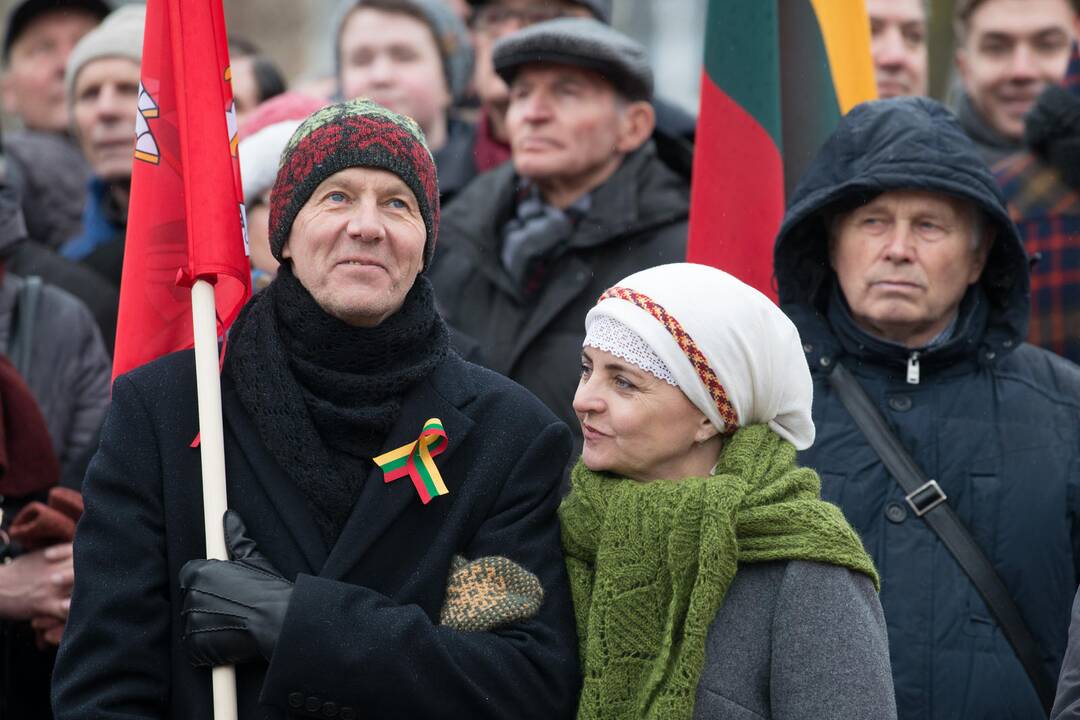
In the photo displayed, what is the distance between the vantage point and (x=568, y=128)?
596 centimetres

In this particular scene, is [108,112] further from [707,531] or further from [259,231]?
[707,531]

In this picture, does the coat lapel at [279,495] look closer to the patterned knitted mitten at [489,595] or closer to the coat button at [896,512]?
the patterned knitted mitten at [489,595]

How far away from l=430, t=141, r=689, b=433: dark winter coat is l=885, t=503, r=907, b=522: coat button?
1.29 metres

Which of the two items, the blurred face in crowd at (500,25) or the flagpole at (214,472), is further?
the blurred face in crowd at (500,25)

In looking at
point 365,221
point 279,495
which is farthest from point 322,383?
point 365,221

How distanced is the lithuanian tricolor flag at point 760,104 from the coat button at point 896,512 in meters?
1.14

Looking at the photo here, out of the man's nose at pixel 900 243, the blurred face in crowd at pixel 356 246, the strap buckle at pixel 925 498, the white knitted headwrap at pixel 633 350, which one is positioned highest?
the blurred face in crowd at pixel 356 246

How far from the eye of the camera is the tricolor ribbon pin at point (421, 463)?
3711mm

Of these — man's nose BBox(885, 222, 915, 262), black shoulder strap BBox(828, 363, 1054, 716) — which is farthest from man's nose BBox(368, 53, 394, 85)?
black shoulder strap BBox(828, 363, 1054, 716)

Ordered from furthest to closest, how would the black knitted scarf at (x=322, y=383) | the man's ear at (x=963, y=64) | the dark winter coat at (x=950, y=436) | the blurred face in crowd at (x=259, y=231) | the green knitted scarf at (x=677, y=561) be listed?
the man's ear at (x=963, y=64), the blurred face in crowd at (x=259, y=231), the dark winter coat at (x=950, y=436), the black knitted scarf at (x=322, y=383), the green knitted scarf at (x=677, y=561)

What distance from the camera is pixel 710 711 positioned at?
142 inches

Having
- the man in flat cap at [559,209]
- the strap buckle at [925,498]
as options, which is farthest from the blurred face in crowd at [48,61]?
the strap buckle at [925,498]

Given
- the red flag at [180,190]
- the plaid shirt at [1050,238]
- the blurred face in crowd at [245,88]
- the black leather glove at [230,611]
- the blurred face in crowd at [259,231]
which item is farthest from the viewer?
the blurred face in crowd at [245,88]

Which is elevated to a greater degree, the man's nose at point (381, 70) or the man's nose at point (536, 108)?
the man's nose at point (381, 70)
